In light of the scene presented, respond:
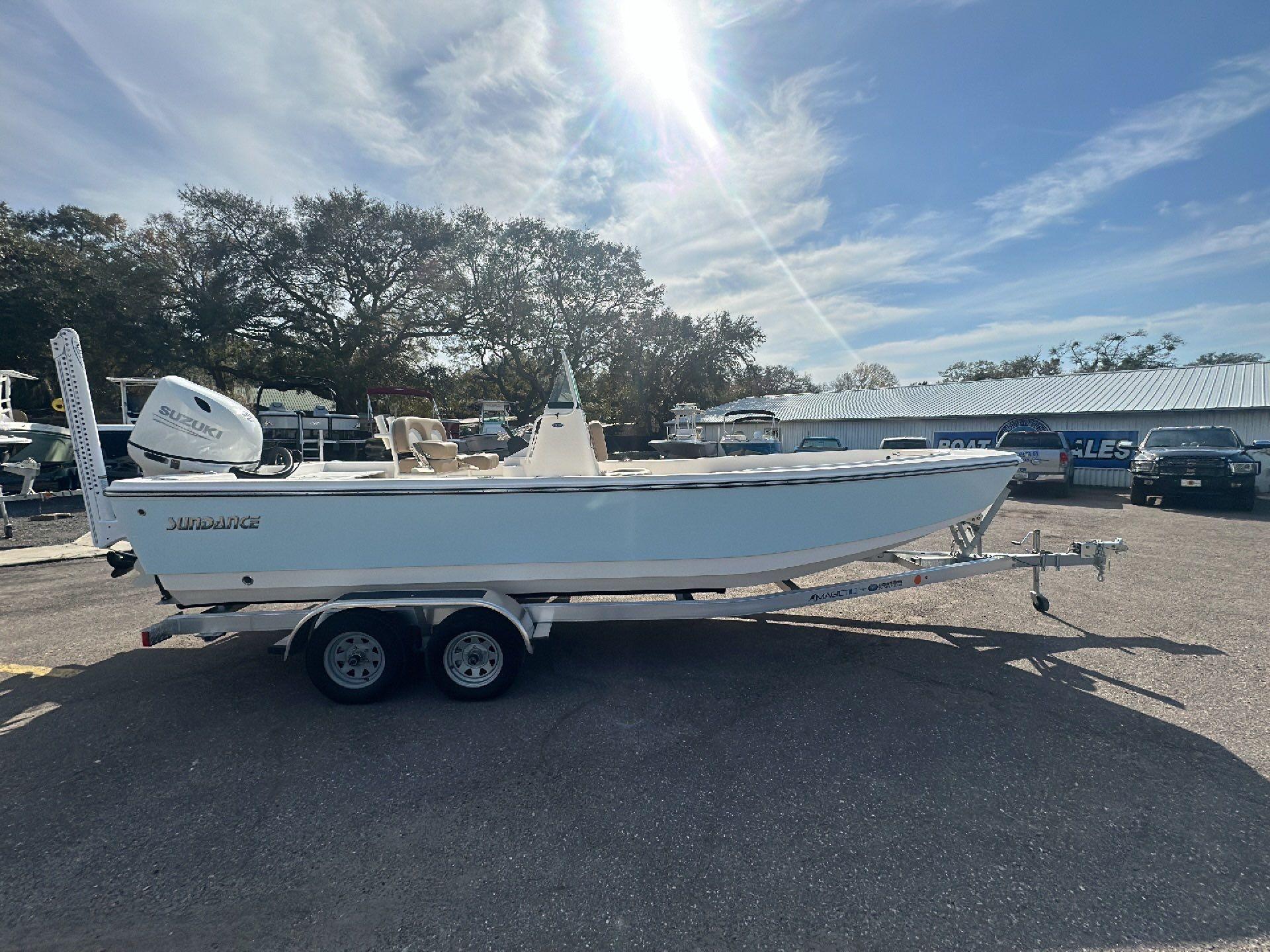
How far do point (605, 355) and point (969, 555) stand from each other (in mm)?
26574

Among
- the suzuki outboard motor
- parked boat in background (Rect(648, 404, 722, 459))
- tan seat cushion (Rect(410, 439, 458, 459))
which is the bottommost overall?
parked boat in background (Rect(648, 404, 722, 459))

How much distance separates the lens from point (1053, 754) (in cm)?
277

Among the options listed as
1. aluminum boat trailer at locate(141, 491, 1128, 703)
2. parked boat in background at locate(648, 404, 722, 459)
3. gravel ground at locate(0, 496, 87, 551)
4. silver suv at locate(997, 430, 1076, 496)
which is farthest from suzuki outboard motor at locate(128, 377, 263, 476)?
silver suv at locate(997, 430, 1076, 496)

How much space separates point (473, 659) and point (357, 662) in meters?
0.73

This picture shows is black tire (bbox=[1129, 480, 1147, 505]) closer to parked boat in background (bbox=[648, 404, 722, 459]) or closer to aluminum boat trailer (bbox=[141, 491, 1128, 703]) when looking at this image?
parked boat in background (bbox=[648, 404, 722, 459])

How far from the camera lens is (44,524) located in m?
9.28

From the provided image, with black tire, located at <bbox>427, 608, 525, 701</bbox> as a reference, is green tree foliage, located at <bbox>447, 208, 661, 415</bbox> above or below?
above

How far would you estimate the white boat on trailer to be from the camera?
3277 mm

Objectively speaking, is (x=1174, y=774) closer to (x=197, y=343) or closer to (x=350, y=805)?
(x=350, y=805)

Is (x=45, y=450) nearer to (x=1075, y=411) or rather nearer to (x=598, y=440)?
(x=598, y=440)

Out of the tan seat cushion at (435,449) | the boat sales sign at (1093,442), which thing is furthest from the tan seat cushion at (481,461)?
the boat sales sign at (1093,442)

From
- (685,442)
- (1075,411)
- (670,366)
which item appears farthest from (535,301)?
(1075,411)

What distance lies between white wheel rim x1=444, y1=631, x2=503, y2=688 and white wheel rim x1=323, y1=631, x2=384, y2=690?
438mm

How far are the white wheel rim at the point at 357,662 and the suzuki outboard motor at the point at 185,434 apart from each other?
1642mm
